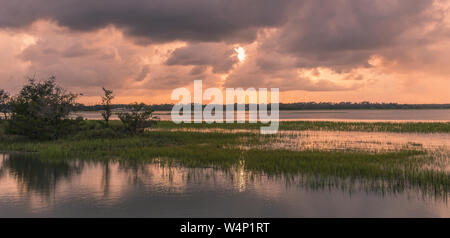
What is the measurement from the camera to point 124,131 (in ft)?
125

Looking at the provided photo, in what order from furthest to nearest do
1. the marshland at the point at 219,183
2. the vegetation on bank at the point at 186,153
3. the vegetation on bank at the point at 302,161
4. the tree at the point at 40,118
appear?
the tree at the point at 40,118
the vegetation on bank at the point at 186,153
the vegetation on bank at the point at 302,161
the marshland at the point at 219,183

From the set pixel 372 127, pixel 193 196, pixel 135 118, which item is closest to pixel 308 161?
pixel 193 196

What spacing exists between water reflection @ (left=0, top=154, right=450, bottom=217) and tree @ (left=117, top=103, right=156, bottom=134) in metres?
18.3

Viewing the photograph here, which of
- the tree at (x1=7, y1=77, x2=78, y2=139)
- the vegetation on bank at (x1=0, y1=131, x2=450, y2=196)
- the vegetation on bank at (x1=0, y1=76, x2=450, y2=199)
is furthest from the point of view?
the tree at (x1=7, y1=77, x2=78, y2=139)

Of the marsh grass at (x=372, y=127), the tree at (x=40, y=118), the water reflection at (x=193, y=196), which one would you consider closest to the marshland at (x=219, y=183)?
the water reflection at (x=193, y=196)

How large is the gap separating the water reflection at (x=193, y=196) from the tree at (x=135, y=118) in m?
18.3

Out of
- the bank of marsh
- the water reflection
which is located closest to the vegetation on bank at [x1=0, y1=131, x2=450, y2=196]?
the bank of marsh

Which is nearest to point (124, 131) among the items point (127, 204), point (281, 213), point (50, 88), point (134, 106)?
point (134, 106)

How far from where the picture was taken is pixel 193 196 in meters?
14.7

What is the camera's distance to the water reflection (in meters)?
12.7

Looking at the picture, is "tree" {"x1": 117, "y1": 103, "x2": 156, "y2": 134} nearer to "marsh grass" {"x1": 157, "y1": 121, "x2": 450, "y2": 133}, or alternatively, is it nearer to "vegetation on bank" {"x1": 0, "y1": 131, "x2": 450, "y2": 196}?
"vegetation on bank" {"x1": 0, "y1": 131, "x2": 450, "y2": 196}

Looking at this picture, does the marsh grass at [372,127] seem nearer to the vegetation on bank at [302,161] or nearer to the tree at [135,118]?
the tree at [135,118]

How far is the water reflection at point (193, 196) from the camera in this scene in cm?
1270
